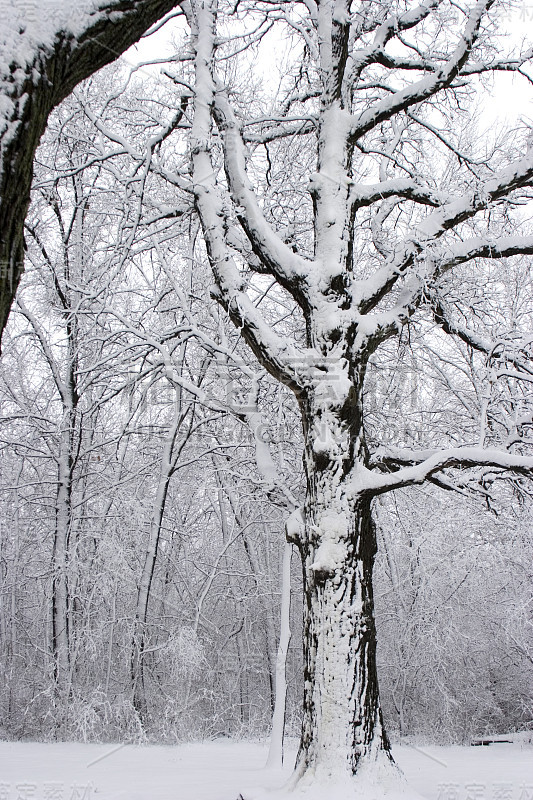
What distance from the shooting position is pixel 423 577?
37.4 feet

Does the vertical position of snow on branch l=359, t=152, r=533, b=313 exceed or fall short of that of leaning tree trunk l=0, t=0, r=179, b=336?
it exceeds it

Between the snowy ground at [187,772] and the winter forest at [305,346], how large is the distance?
0.92 m

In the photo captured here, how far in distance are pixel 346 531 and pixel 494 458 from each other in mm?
1197

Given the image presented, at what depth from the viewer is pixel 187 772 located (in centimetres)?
595

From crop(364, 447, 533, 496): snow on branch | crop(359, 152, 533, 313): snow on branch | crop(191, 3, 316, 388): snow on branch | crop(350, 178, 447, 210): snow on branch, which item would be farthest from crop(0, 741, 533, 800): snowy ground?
crop(350, 178, 447, 210): snow on branch

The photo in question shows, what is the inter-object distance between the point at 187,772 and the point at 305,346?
412 cm

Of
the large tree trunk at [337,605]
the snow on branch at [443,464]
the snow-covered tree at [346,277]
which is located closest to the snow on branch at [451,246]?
the snow-covered tree at [346,277]

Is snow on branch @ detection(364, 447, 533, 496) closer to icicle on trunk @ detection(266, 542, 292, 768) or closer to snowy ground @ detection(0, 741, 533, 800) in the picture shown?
icicle on trunk @ detection(266, 542, 292, 768)

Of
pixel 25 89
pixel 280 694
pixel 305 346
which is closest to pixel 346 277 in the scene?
pixel 305 346

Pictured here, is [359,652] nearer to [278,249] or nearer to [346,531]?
[346,531]

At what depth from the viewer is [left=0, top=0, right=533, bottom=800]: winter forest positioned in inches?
171

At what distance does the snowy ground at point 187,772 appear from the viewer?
472 centimetres

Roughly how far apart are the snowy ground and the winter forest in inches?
36.2

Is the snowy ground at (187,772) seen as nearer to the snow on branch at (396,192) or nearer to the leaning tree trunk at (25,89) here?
the leaning tree trunk at (25,89)
